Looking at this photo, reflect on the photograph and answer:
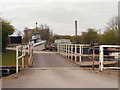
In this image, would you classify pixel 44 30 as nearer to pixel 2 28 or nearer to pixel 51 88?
pixel 2 28

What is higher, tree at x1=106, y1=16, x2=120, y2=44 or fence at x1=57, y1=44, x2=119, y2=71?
tree at x1=106, y1=16, x2=120, y2=44

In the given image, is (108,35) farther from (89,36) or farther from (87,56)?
(87,56)

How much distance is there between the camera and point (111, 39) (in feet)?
109

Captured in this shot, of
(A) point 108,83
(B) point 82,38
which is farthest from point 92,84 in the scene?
(B) point 82,38

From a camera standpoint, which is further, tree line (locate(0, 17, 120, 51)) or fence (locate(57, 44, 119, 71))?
tree line (locate(0, 17, 120, 51))

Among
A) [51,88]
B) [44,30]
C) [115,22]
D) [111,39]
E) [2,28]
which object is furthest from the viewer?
[44,30]

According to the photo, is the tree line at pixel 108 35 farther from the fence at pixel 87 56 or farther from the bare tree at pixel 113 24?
the fence at pixel 87 56

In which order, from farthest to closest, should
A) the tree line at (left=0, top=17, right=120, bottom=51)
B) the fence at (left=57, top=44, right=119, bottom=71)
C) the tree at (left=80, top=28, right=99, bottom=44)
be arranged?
the tree at (left=80, top=28, right=99, bottom=44) < the tree line at (left=0, top=17, right=120, bottom=51) < the fence at (left=57, top=44, right=119, bottom=71)

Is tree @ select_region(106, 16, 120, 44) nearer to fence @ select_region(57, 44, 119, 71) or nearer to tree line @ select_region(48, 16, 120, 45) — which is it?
tree line @ select_region(48, 16, 120, 45)

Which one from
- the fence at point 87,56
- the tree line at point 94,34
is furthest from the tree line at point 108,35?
the fence at point 87,56

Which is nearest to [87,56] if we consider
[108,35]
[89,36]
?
[108,35]

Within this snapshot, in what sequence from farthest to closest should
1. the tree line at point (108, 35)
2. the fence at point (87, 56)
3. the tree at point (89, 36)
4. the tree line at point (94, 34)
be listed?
1. the tree at point (89, 36)
2. the tree line at point (108, 35)
3. the tree line at point (94, 34)
4. the fence at point (87, 56)

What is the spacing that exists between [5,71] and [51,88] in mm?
5884

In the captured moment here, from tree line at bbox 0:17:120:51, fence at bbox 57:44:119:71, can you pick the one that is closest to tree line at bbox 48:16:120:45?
tree line at bbox 0:17:120:51
